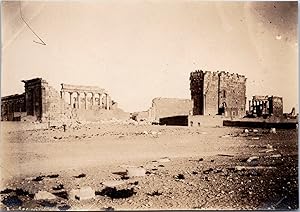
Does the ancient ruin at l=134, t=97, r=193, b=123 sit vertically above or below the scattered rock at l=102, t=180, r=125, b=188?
above

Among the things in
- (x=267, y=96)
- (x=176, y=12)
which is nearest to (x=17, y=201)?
(x=176, y=12)

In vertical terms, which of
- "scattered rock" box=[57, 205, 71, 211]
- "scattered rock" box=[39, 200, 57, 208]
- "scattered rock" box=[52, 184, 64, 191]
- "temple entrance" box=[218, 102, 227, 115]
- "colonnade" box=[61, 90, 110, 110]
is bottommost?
"scattered rock" box=[57, 205, 71, 211]

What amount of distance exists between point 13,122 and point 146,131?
2.92 feet

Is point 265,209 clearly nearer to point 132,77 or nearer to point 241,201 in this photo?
point 241,201

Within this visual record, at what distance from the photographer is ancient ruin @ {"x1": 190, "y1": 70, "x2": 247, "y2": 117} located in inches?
121

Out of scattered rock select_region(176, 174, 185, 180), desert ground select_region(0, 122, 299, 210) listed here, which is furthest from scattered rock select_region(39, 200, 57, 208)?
scattered rock select_region(176, 174, 185, 180)

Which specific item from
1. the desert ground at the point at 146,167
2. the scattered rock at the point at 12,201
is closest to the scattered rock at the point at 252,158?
the desert ground at the point at 146,167

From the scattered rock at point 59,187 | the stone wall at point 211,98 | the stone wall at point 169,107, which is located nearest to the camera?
the scattered rock at point 59,187

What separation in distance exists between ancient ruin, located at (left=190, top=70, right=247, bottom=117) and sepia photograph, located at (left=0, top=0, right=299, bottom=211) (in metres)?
0.01

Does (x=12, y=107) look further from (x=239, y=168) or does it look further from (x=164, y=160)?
(x=239, y=168)

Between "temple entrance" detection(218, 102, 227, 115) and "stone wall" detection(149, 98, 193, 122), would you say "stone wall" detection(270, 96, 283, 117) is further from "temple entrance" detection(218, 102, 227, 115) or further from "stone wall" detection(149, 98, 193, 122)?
"stone wall" detection(149, 98, 193, 122)

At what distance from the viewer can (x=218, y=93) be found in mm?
3217

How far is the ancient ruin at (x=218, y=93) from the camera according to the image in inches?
121

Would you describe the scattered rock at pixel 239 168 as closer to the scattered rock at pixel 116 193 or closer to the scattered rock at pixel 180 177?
the scattered rock at pixel 180 177
